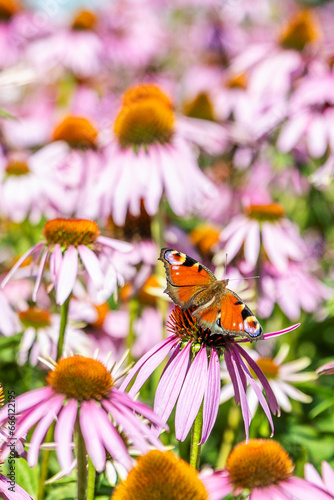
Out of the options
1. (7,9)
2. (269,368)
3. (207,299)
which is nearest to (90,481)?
(207,299)

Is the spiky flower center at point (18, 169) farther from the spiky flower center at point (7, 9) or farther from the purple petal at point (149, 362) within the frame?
the spiky flower center at point (7, 9)

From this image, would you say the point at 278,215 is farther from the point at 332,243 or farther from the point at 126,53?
the point at 126,53

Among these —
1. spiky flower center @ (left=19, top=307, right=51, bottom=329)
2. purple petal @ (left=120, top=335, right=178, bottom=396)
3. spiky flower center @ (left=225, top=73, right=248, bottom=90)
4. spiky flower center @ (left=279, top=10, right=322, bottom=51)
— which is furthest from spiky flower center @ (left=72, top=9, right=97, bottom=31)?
purple petal @ (left=120, top=335, right=178, bottom=396)

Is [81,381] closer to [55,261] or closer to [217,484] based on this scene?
[217,484]

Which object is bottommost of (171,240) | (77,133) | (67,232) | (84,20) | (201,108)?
(67,232)

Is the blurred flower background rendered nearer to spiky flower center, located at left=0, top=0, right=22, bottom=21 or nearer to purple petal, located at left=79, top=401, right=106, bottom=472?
purple petal, located at left=79, top=401, right=106, bottom=472

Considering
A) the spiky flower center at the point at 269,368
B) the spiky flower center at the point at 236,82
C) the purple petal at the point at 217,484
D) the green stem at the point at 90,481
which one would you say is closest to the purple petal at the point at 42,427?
the green stem at the point at 90,481

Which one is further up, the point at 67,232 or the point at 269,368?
the point at 67,232
